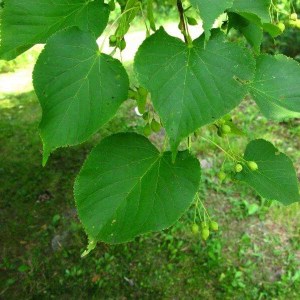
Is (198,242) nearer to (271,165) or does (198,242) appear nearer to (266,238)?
(266,238)

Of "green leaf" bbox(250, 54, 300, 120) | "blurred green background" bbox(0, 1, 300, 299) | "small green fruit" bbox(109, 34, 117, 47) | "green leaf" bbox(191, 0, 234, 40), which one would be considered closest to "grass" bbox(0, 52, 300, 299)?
"blurred green background" bbox(0, 1, 300, 299)

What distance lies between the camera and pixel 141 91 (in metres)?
1.10

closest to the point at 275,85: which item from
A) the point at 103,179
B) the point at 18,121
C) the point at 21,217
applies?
the point at 103,179

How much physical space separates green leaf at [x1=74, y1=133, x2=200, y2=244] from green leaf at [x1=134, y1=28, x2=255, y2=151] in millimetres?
186

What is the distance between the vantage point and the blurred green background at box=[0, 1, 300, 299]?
2.72 meters

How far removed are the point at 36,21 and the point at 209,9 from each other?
0.43m

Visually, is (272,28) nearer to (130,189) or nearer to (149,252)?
(130,189)

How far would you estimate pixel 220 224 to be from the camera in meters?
3.11

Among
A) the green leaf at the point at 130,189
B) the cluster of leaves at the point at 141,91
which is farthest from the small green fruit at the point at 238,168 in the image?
the green leaf at the point at 130,189

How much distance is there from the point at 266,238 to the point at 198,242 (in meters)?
0.52

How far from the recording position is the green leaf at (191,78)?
821 mm

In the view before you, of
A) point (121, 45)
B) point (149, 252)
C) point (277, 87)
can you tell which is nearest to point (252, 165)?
point (277, 87)

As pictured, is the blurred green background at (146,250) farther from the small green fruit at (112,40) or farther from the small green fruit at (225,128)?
the small green fruit at (112,40)

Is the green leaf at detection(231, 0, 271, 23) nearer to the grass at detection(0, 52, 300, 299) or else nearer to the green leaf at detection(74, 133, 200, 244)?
the green leaf at detection(74, 133, 200, 244)
